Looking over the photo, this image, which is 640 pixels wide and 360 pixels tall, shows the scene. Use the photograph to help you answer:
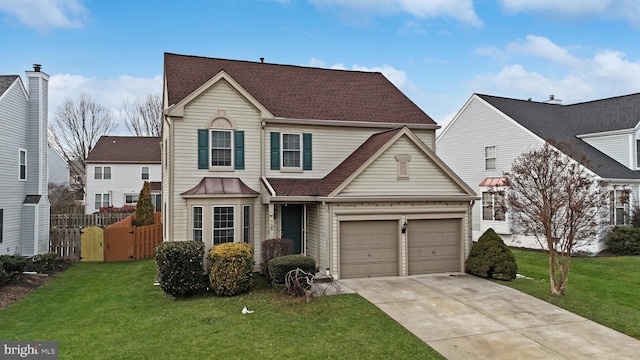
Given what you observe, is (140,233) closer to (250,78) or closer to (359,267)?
(250,78)

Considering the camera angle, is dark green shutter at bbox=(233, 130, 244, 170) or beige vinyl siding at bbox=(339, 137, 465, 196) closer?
beige vinyl siding at bbox=(339, 137, 465, 196)

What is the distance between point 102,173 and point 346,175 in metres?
31.0

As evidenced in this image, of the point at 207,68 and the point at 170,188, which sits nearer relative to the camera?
the point at 170,188

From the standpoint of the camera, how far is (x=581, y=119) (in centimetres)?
2594

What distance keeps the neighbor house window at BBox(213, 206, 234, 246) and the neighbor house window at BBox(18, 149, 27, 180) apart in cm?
968

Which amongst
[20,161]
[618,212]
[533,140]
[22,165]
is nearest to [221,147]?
[20,161]

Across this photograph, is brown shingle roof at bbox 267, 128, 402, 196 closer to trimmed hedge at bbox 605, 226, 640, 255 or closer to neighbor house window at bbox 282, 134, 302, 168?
neighbor house window at bbox 282, 134, 302, 168

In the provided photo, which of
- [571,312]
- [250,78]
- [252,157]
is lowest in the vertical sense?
[571,312]

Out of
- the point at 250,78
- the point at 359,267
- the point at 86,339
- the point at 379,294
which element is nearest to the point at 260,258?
the point at 359,267

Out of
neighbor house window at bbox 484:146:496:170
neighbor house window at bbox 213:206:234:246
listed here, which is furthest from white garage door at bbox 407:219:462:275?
neighbor house window at bbox 484:146:496:170

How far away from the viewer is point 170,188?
46.9ft

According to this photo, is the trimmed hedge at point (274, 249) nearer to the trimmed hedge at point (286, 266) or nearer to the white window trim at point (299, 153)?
the trimmed hedge at point (286, 266)

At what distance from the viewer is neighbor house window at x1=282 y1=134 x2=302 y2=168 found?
16109 millimetres

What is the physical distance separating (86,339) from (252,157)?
847cm
